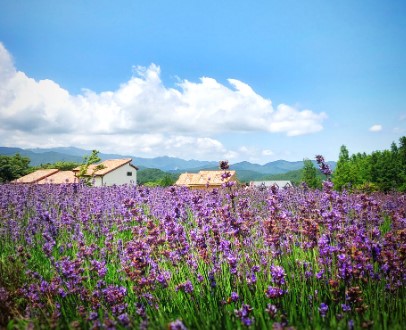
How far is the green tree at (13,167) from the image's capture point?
60.4m

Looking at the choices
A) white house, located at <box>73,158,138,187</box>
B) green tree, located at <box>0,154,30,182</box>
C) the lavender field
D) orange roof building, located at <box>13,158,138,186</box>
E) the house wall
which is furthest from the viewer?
green tree, located at <box>0,154,30,182</box>

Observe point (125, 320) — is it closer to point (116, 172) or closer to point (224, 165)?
point (224, 165)

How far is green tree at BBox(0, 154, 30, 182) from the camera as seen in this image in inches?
2377

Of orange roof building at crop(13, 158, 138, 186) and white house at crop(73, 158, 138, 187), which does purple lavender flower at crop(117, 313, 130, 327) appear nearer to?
orange roof building at crop(13, 158, 138, 186)

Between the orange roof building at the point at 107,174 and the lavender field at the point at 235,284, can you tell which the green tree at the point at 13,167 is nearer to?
the orange roof building at the point at 107,174

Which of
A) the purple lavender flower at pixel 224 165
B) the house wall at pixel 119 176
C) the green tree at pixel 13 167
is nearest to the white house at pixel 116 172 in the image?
the house wall at pixel 119 176

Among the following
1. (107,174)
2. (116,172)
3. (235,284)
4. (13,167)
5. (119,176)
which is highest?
A: (13,167)

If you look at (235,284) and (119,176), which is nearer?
(235,284)

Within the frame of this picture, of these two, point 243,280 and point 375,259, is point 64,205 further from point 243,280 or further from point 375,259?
point 375,259

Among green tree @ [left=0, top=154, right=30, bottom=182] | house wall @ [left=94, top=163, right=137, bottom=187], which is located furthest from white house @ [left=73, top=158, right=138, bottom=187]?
green tree @ [left=0, top=154, right=30, bottom=182]

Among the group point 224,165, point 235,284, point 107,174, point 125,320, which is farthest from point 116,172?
point 125,320

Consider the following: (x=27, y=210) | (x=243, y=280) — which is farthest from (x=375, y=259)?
(x=27, y=210)

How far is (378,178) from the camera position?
59.4 metres

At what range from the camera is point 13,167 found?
206 ft
